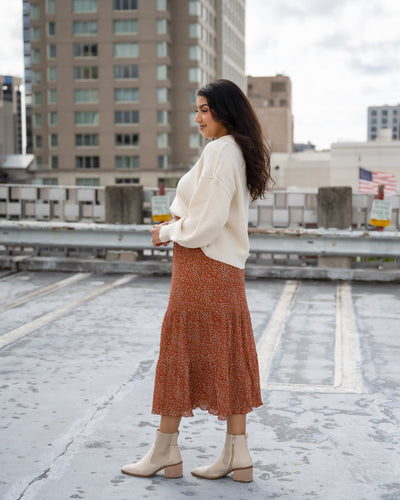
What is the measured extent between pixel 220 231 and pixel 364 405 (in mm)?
2054

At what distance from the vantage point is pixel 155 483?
3547mm

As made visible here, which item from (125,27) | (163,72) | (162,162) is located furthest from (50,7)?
(162,162)

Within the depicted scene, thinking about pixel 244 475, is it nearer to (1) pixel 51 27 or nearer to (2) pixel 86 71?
(2) pixel 86 71

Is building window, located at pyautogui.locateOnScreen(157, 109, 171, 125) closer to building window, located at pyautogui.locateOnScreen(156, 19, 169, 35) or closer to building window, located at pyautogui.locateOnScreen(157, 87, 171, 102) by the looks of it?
building window, located at pyautogui.locateOnScreen(157, 87, 171, 102)

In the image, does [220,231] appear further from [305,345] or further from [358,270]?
[358,270]

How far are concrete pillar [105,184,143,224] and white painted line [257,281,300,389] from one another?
116 inches

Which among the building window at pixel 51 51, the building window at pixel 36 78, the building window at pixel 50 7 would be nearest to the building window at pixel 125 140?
the building window at pixel 36 78

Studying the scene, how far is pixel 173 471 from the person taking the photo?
11.8 feet

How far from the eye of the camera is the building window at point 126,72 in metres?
81.8

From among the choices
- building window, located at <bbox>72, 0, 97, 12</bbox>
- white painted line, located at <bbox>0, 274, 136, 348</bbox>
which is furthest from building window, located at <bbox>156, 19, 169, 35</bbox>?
white painted line, located at <bbox>0, 274, 136, 348</bbox>

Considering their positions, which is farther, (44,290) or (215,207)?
(44,290)

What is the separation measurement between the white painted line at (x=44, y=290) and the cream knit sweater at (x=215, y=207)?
5444mm

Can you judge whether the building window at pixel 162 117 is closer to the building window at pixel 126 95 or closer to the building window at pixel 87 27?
the building window at pixel 126 95

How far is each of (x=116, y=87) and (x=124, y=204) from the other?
73077 millimetres
